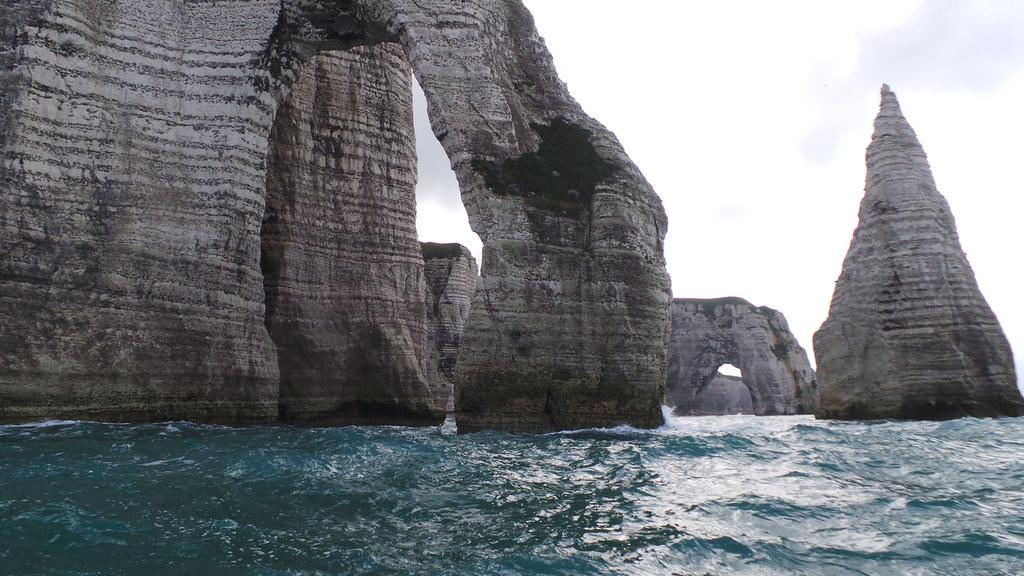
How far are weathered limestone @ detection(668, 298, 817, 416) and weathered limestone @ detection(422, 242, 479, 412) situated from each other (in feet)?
49.0

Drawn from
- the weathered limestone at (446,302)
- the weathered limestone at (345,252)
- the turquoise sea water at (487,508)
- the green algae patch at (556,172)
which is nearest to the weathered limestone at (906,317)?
the turquoise sea water at (487,508)

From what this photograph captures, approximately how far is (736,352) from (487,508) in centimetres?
3734

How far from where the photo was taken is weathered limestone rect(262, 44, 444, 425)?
1306 centimetres

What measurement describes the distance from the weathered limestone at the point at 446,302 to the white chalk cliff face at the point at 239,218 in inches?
654

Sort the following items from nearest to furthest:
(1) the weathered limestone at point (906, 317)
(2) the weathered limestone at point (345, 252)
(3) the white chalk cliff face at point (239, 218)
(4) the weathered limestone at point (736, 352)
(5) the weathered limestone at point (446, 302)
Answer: (3) the white chalk cliff face at point (239, 218)
(2) the weathered limestone at point (345, 252)
(1) the weathered limestone at point (906, 317)
(5) the weathered limestone at point (446, 302)
(4) the weathered limestone at point (736, 352)

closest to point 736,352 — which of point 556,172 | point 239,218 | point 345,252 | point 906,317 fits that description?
point 906,317

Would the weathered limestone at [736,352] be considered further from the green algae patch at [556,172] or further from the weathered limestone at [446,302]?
the green algae patch at [556,172]

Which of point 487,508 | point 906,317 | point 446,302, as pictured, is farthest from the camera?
point 446,302

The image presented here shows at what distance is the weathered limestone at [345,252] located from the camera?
1306 cm

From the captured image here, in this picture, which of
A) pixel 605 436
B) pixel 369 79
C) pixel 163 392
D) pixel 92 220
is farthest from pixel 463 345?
pixel 369 79

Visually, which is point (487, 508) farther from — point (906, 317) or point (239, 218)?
point (906, 317)

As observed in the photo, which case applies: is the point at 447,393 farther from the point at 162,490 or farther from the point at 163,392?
the point at 162,490

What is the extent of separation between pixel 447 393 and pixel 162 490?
74.9 ft

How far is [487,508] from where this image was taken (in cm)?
524
